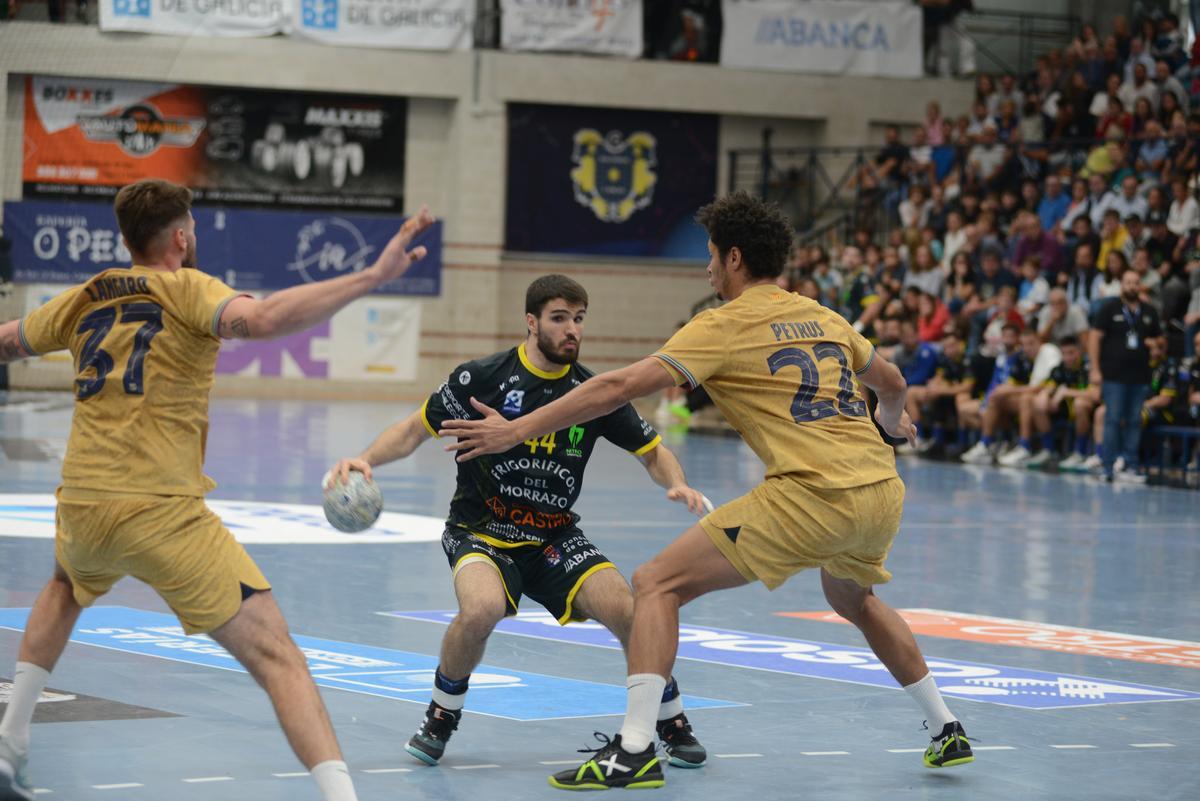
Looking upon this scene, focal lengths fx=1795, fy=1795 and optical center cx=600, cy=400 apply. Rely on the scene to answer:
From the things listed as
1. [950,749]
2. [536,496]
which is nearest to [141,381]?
[536,496]

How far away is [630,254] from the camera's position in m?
33.6

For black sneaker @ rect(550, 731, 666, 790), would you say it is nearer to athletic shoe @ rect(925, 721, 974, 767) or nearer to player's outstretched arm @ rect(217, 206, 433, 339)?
athletic shoe @ rect(925, 721, 974, 767)

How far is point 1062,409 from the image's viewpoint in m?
21.1

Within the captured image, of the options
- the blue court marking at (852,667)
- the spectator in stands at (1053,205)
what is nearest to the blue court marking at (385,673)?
the blue court marking at (852,667)

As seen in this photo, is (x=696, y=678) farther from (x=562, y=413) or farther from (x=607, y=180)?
(x=607, y=180)

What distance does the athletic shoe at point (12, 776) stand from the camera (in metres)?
5.32

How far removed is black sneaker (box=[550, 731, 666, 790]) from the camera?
19.2 ft

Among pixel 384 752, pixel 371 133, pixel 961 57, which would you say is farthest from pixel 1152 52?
pixel 384 752

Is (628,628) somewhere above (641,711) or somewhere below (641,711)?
above

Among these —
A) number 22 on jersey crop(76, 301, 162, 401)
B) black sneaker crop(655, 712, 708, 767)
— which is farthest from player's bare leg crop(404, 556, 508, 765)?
number 22 on jersey crop(76, 301, 162, 401)

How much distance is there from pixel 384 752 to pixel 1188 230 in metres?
17.6

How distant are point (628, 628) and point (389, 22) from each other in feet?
84.8

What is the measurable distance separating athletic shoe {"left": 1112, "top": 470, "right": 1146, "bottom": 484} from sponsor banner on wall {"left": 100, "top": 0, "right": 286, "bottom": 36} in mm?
17133

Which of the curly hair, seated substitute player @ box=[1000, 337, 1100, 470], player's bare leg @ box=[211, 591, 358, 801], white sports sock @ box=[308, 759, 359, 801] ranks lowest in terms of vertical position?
seated substitute player @ box=[1000, 337, 1100, 470]
